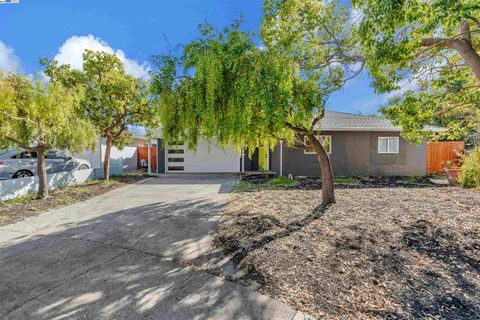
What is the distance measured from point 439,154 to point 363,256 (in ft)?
45.6

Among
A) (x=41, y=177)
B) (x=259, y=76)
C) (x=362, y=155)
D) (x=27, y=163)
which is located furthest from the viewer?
(x=362, y=155)

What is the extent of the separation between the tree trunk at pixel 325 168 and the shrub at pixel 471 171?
621 cm

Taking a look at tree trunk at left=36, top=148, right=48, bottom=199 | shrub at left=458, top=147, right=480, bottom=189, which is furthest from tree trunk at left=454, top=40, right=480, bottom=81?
tree trunk at left=36, top=148, right=48, bottom=199

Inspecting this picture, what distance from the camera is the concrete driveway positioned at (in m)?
2.43

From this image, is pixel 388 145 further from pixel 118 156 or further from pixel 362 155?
pixel 118 156

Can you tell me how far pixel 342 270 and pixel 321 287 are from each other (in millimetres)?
537

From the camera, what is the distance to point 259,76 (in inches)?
153

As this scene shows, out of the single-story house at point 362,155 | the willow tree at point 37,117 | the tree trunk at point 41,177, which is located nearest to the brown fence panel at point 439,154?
the single-story house at point 362,155

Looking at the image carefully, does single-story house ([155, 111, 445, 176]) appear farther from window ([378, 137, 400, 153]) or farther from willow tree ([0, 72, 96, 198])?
willow tree ([0, 72, 96, 198])

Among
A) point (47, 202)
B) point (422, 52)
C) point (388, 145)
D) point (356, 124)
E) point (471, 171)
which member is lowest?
point (47, 202)

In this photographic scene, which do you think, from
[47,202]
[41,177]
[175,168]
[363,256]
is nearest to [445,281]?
[363,256]

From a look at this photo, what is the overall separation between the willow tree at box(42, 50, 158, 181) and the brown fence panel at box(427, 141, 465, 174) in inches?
585

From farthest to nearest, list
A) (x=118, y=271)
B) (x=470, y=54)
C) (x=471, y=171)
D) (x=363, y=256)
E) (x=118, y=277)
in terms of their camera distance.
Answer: (x=471, y=171) → (x=470, y=54) → (x=363, y=256) → (x=118, y=271) → (x=118, y=277)

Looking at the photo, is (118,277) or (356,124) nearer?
(118,277)
